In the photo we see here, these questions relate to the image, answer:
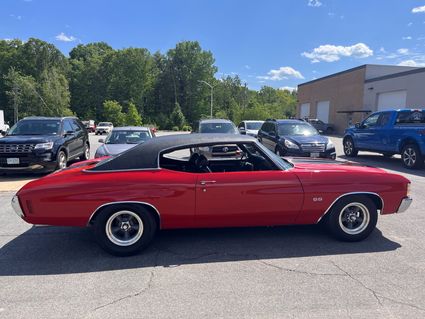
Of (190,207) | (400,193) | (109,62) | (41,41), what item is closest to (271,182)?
(190,207)

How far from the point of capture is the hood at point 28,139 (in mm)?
8578

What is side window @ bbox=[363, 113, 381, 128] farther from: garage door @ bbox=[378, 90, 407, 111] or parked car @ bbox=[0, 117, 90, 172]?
garage door @ bbox=[378, 90, 407, 111]

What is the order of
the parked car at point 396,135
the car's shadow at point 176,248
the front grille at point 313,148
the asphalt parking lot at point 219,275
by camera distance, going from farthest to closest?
the front grille at point 313,148 < the parked car at point 396,135 < the car's shadow at point 176,248 < the asphalt parking lot at point 219,275

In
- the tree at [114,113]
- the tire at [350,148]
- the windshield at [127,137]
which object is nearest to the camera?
the windshield at [127,137]

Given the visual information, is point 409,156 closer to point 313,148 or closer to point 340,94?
point 313,148

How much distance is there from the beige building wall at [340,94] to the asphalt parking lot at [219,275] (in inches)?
1219

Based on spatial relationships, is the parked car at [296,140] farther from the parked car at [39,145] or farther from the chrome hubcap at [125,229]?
the chrome hubcap at [125,229]

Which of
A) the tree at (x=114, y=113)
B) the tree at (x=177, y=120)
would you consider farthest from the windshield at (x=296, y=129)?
the tree at (x=114, y=113)

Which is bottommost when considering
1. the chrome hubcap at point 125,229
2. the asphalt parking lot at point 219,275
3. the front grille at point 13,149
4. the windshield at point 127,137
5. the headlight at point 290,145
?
the asphalt parking lot at point 219,275

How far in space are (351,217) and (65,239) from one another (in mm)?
3895

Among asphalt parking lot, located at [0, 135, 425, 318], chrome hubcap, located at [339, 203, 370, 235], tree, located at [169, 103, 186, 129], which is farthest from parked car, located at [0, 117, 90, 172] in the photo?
tree, located at [169, 103, 186, 129]

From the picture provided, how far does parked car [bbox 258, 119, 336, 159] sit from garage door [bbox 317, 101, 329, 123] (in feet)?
95.2

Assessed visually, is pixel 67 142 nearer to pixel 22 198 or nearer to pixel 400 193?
pixel 22 198

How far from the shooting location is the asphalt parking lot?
2.92 meters
